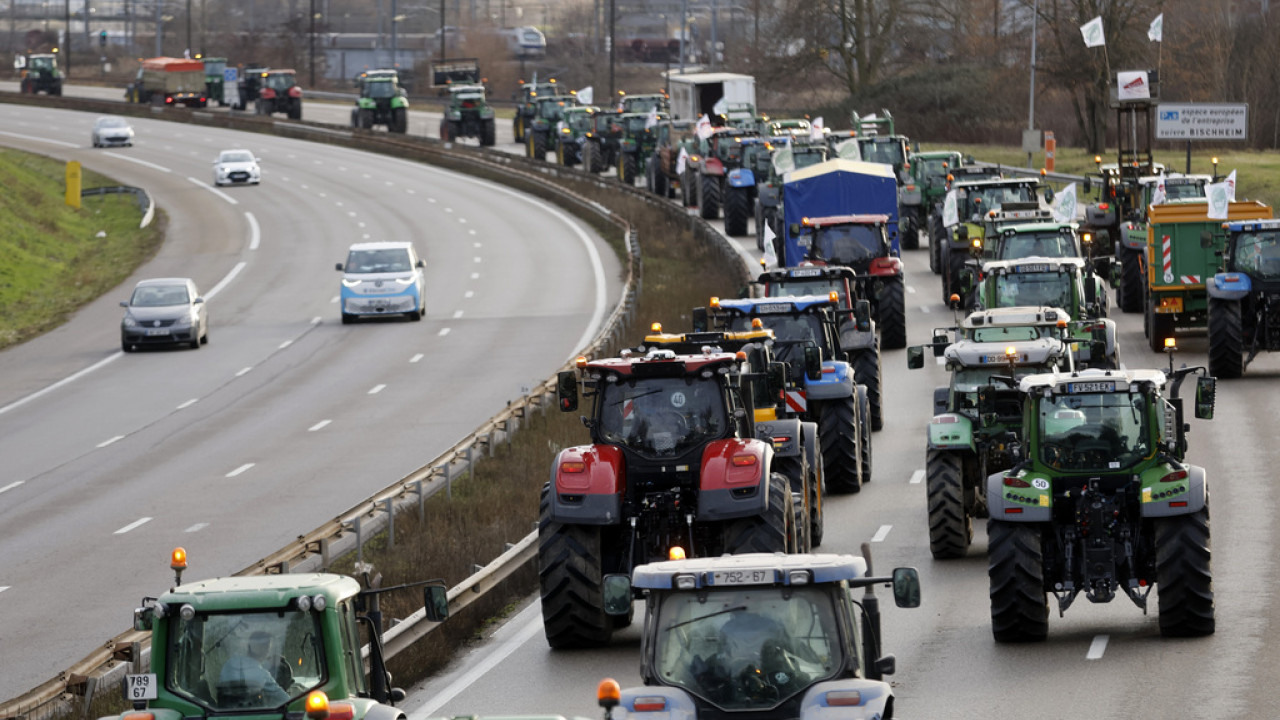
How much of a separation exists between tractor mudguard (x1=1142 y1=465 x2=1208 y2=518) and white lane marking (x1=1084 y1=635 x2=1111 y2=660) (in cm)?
114

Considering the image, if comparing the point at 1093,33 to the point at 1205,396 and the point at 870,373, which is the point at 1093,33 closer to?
the point at 870,373

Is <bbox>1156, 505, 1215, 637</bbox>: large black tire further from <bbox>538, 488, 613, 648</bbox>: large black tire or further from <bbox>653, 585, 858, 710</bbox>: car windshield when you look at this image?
<bbox>653, 585, 858, 710</bbox>: car windshield

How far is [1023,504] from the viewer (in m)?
16.3

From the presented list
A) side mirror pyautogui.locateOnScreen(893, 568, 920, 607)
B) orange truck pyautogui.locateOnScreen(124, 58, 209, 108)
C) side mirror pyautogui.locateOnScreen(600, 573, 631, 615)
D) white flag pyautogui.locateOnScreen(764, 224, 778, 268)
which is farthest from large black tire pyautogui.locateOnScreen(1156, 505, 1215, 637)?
orange truck pyautogui.locateOnScreen(124, 58, 209, 108)

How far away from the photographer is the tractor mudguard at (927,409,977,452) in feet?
66.1

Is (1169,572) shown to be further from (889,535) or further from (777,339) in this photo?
(777,339)

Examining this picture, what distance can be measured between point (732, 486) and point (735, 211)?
116 feet

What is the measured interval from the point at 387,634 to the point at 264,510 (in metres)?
10.2

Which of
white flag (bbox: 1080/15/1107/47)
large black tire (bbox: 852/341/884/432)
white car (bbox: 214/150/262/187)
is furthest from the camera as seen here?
white car (bbox: 214/150/262/187)

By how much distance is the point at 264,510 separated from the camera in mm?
25828

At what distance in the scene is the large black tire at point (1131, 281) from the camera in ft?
128

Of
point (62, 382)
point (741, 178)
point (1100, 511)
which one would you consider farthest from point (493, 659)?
point (741, 178)

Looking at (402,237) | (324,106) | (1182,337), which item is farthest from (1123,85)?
(324,106)

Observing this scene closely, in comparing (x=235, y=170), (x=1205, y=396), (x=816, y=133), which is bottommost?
(x=1205, y=396)
